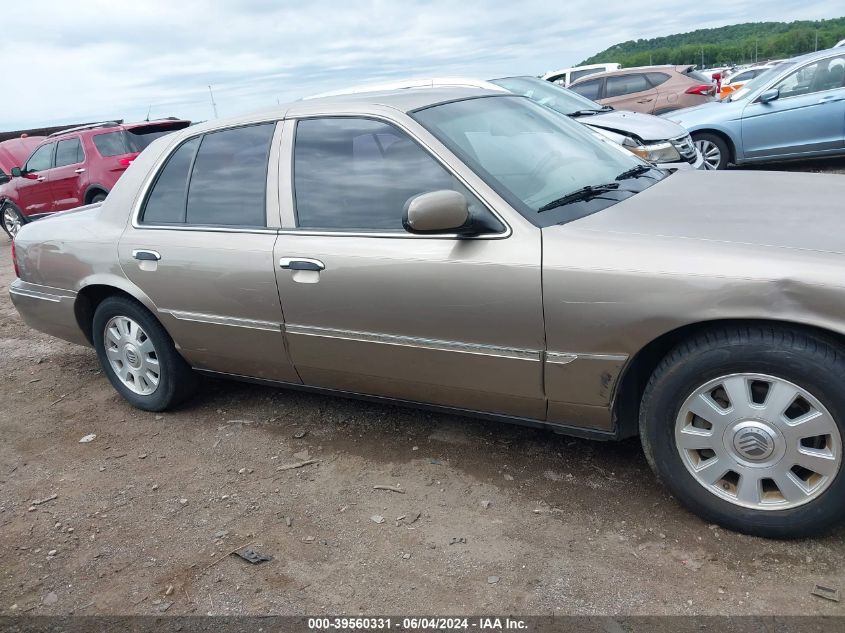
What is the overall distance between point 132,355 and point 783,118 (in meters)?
8.54

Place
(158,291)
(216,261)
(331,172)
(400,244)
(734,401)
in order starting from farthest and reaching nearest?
(158,291), (216,261), (331,172), (400,244), (734,401)

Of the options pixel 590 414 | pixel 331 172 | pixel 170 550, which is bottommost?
pixel 170 550

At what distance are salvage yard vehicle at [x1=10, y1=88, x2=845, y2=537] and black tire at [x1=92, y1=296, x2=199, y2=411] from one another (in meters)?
0.01

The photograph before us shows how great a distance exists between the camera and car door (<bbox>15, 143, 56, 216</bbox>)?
11422mm

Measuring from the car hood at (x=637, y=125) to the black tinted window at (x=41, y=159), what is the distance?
8347 mm

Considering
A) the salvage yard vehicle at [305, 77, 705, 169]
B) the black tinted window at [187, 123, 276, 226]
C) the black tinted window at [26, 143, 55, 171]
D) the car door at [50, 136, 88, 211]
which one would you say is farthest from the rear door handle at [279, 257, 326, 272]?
the black tinted window at [26, 143, 55, 171]

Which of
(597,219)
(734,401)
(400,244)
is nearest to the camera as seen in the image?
(734,401)

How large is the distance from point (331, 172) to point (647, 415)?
68.6 inches

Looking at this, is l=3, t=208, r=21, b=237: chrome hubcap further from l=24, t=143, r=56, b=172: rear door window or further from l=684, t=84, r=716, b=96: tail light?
l=684, t=84, r=716, b=96: tail light

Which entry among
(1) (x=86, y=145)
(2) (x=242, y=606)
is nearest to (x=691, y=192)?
(2) (x=242, y=606)

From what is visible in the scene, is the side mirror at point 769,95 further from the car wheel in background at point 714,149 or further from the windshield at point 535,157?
the windshield at point 535,157

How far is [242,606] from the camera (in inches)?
102

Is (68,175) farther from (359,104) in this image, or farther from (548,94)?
(359,104)

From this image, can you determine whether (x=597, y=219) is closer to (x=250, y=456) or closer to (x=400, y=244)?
(x=400, y=244)
